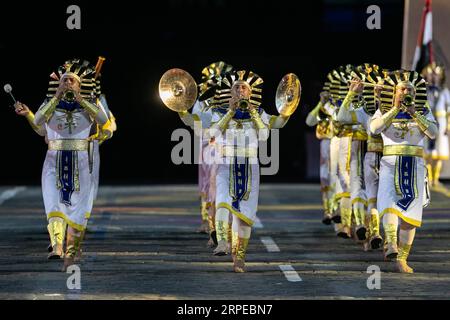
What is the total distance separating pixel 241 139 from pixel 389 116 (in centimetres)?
157

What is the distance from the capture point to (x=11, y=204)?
28.4 meters

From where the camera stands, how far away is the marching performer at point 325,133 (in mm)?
23234

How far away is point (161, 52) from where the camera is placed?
1480 inches

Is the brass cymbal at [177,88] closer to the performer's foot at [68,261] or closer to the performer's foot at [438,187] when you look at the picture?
the performer's foot at [68,261]

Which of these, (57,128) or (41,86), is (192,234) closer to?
(57,128)

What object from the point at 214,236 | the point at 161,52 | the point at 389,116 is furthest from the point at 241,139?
the point at 161,52

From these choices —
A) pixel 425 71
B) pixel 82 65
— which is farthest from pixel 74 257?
pixel 425 71

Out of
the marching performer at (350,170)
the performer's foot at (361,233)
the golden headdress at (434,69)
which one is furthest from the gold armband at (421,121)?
the golden headdress at (434,69)

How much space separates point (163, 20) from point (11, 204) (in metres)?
10.3

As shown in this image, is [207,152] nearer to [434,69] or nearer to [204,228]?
[204,228]

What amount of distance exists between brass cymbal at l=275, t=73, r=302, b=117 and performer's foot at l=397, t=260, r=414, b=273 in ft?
6.32

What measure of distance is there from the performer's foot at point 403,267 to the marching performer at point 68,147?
10.8ft

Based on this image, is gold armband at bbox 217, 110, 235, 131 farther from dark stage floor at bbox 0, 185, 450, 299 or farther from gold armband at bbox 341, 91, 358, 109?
gold armband at bbox 341, 91, 358, 109

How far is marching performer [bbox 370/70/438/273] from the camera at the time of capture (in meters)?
17.9
